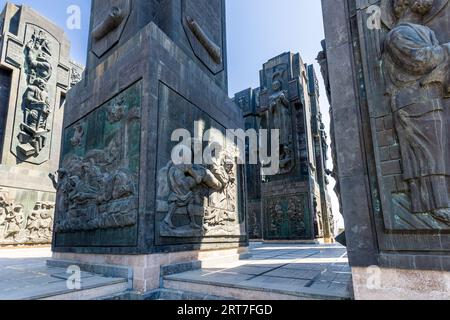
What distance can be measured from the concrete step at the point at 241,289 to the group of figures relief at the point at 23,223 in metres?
14.9

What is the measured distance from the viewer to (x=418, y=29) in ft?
12.2

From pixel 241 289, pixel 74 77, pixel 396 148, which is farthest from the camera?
pixel 74 77

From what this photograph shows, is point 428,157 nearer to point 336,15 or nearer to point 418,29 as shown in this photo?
point 418,29

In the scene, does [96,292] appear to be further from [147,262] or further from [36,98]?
[36,98]

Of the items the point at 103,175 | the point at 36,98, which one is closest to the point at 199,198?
the point at 103,175

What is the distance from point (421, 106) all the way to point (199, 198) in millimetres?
5145

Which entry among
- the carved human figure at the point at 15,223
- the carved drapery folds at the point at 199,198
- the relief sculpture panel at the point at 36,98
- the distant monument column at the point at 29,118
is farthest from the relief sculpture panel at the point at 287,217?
the relief sculpture panel at the point at 36,98

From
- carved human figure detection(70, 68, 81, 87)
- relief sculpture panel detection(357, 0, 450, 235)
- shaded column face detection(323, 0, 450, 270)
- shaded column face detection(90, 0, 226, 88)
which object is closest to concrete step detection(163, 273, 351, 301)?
shaded column face detection(323, 0, 450, 270)

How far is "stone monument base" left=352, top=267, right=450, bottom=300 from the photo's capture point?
128 inches

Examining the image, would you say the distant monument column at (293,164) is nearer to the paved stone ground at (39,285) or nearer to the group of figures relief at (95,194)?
the group of figures relief at (95,194)

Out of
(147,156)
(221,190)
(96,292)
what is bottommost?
(96,292)

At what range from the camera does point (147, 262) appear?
213 inches

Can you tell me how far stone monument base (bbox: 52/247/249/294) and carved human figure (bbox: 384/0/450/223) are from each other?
181 inches

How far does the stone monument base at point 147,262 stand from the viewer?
539 cm
